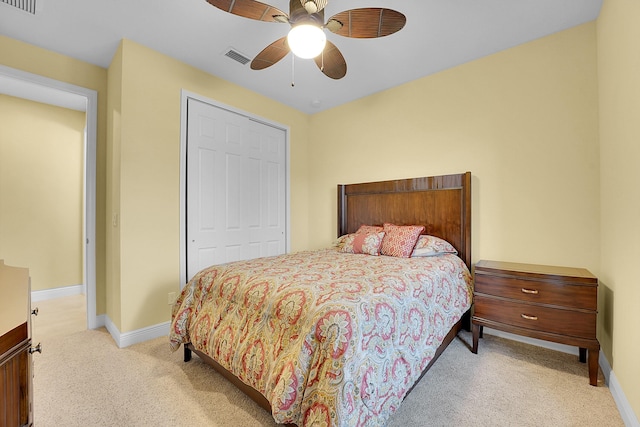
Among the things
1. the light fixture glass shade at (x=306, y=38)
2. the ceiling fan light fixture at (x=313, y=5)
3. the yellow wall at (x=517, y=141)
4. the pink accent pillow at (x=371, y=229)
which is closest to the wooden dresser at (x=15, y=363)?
the light fixture glass shade at (x=306, y=38)

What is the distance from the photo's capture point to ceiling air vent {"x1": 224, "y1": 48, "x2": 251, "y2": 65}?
105 inches

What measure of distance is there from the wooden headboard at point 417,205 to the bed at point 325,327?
13.8 inches

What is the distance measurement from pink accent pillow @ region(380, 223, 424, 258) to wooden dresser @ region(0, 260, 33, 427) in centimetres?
245

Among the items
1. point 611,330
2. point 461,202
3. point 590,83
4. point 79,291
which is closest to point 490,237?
point 461,202

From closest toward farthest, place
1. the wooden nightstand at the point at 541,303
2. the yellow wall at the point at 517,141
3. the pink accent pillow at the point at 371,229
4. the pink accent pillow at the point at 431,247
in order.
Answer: the wooden nightstand at the point at 541,303 < the yellow wall at the point at 517,141 < the pink accent pillow at the point at 431,247 < the pink accent pillow at the point at 371,229

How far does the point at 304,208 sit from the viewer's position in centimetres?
425

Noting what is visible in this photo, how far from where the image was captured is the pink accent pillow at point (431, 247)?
2662 mm

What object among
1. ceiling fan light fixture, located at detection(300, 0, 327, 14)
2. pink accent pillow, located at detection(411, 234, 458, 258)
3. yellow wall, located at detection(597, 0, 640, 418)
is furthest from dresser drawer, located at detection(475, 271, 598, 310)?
ceiling fan light fixture, located at detection(300, 0, 327, 14)

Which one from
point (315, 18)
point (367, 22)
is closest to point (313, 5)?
point (315, 18)

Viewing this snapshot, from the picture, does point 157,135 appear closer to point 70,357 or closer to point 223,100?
point 223,100

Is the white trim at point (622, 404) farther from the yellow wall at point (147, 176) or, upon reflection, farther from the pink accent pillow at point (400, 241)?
the yellow wall at point (147, 176)

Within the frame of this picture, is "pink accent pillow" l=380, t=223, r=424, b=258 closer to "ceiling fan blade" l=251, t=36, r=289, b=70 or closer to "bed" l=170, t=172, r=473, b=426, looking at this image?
"bed" l=170, t=172, r=473, b=426

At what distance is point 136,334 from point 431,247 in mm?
2838

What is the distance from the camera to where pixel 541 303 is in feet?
6.72
